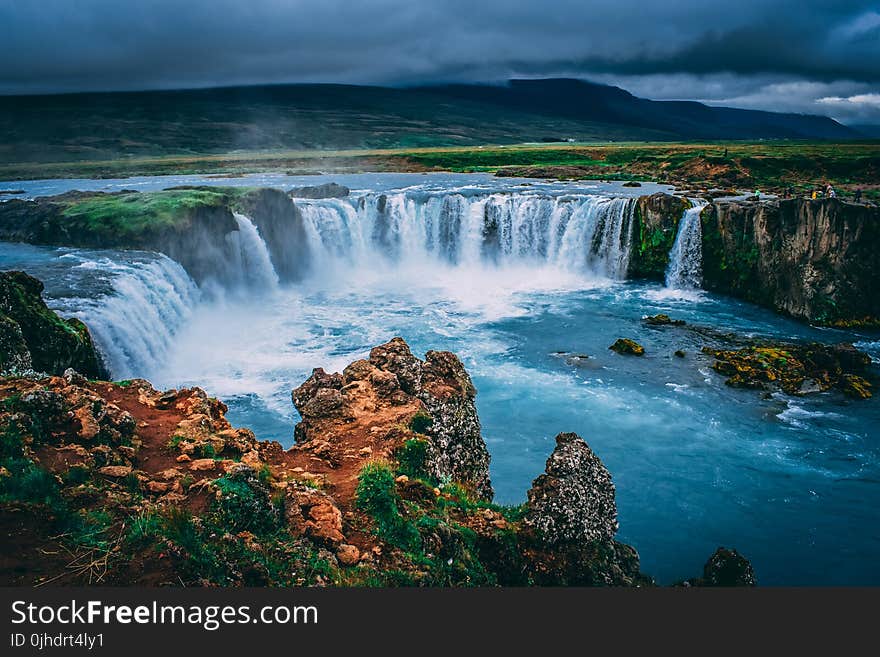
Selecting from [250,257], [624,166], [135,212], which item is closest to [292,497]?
[250,257]

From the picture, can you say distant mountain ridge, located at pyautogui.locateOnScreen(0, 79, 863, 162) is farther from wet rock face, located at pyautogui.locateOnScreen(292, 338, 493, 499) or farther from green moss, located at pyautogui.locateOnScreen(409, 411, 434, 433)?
green moss, located at pyautogui.locateOnScreen(409, 411, 434, 433)

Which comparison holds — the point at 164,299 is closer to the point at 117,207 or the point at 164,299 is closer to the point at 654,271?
the point at 117,207

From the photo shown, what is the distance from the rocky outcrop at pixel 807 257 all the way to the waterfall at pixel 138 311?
2762cm

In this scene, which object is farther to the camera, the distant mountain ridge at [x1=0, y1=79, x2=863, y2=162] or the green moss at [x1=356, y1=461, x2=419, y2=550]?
the distant mountain ridge at [x1=0, y1=79, x2=863, y2=162]

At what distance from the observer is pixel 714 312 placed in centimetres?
2911

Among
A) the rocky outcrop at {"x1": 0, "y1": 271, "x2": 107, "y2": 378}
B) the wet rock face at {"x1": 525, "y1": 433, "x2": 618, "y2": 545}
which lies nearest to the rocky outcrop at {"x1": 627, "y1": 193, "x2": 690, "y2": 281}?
the wet rock face at {"x1": 525, "y1": 433, "x2": 618, "y2": 545}

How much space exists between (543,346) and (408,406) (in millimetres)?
15225

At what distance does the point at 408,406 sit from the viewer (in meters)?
10.6

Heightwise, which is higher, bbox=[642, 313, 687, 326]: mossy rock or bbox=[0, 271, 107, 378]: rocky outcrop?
bbox=[0, 271, 107, 378]: rocky outcrop

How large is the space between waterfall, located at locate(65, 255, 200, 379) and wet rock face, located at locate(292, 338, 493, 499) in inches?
428

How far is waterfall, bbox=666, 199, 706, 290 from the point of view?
109ft

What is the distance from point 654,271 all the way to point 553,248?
6363 millimetres

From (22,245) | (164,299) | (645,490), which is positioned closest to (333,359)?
(164,299)

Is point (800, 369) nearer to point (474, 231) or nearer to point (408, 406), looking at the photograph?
point (408, 406)
